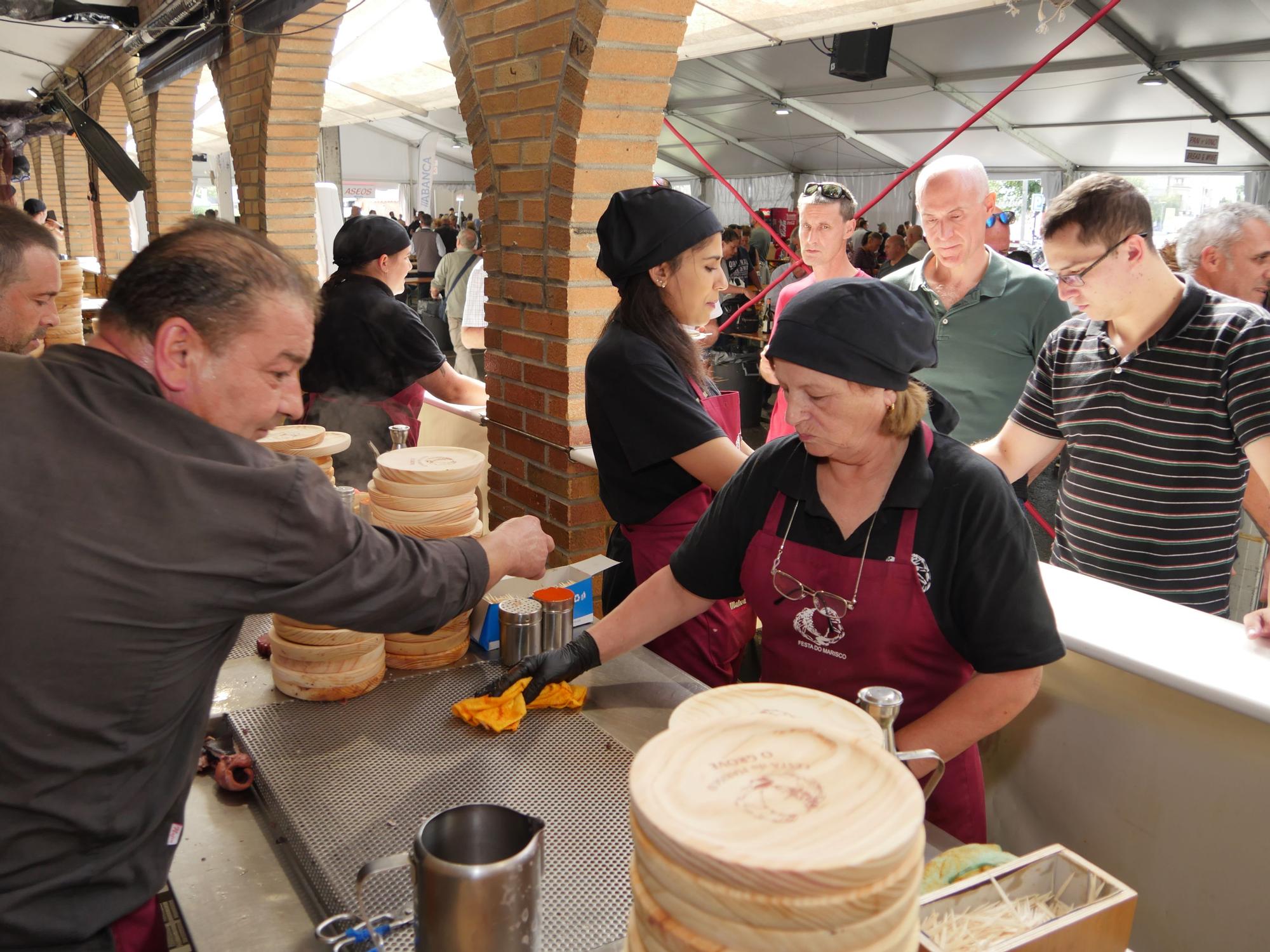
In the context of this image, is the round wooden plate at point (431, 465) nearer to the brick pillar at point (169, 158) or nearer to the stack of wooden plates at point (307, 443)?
the stack of wooden plates at point (307, 443)

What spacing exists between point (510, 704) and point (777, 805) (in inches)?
40.9

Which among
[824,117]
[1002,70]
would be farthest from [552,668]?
[824,117]

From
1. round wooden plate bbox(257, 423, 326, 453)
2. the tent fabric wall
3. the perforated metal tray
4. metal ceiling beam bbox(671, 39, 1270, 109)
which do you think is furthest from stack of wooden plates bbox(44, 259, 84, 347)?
the tent fabric wall

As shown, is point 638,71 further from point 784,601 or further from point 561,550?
point 784,601

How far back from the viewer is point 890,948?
0.76 m

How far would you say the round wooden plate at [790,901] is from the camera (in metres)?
0.70

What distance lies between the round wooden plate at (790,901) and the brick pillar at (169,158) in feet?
30.4

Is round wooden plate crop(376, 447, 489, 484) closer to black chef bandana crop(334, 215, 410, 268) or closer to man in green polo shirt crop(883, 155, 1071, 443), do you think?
black chef bandana crop(334, 215, 410, 268)

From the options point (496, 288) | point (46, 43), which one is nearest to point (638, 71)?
point (496, 288)

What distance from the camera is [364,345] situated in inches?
146

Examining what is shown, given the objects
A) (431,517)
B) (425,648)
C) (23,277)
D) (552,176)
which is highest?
(552,176)

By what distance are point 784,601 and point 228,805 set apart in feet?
3.41

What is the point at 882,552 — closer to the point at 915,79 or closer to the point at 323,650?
the point at 323,650

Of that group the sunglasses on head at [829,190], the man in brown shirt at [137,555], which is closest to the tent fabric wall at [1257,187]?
the sunglasses on head at [829,190]
